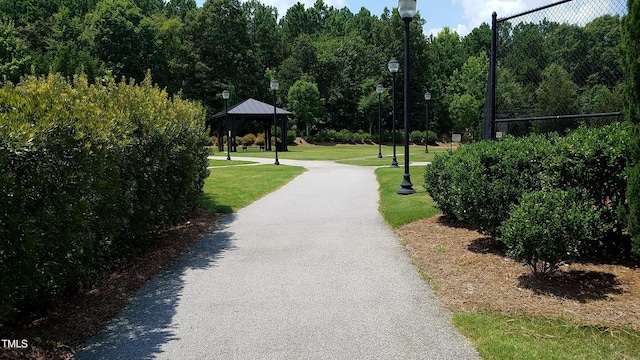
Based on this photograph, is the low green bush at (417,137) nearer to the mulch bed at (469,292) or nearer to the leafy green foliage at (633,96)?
the mulch bed at (469,292)

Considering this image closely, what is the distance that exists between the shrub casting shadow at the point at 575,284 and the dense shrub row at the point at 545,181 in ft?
1.02

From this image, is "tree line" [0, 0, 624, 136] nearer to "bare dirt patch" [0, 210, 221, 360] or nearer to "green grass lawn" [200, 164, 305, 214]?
"green grass lawn" [200, 164, 305, 214]

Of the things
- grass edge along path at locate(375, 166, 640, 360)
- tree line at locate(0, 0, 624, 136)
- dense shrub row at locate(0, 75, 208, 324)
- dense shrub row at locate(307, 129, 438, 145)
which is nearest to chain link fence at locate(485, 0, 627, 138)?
grass edge along path at locate(375, 166, 640, 360)

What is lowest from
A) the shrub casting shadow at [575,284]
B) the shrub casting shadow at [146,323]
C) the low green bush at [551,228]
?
the shrub casting shadow at [146,323]

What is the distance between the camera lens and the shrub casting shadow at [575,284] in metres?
4.62

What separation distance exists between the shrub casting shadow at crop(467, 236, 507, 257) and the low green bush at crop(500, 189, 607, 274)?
4.38ft

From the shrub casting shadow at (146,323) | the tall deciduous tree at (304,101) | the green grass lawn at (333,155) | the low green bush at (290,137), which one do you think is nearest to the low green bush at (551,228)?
the shrub casting shadow at (146,323)

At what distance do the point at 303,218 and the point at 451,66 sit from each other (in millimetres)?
74313

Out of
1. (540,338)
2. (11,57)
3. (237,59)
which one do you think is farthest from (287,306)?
(237,59)

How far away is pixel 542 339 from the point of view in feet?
12.0

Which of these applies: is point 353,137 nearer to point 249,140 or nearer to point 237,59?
point 249,140

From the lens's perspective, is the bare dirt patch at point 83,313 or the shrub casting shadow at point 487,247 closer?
the bare dirt patch at point 83,313

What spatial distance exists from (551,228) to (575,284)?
82 cm

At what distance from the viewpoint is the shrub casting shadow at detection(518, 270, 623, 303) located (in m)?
4.62
